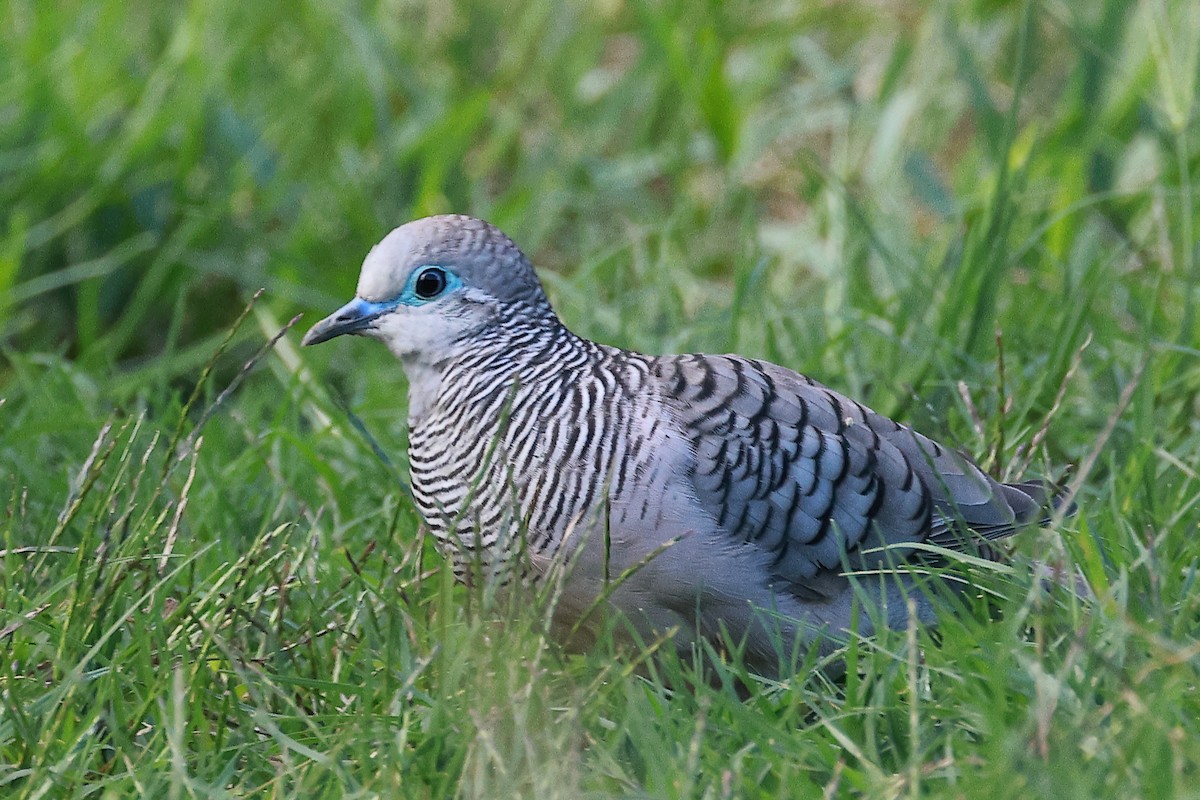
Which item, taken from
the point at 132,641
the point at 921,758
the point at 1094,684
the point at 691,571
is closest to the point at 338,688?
the point at 132,641

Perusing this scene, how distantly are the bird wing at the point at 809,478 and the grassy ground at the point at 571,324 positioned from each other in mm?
221

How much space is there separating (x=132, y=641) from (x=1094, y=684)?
1.65 metres

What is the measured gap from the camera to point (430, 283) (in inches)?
123

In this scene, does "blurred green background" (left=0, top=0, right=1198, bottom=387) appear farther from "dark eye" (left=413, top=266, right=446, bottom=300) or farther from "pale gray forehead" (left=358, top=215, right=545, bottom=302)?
"dark eye" (left=413, top=266, right=446, bottom=300)

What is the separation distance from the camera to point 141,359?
5188mm

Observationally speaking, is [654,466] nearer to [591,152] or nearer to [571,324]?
[571,324]

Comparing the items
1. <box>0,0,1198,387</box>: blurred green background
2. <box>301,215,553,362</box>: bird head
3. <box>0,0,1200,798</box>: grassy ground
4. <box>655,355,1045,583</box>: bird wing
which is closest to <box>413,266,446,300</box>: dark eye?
<box>301,215,553,362</box>: bird head

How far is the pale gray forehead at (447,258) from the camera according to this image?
10.2 ft

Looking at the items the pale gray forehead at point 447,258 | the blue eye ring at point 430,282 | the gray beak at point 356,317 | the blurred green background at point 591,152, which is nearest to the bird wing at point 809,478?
the pale gray forehead at point 447,258

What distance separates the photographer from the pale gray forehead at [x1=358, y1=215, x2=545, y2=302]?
310 centimetres

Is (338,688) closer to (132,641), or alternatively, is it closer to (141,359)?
(132,641)

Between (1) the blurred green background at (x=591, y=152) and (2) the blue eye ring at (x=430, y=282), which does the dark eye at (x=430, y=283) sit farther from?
(1) the blurred green background at (x=591, y=152)

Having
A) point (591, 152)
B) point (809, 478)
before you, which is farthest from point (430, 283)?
point (591, 152)

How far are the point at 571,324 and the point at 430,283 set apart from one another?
4.43 feet
